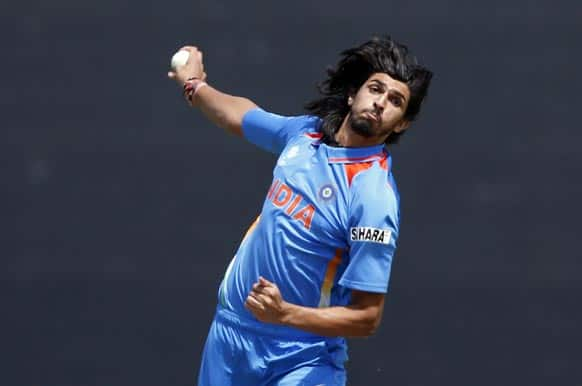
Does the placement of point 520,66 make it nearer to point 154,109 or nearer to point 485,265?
point 485,265

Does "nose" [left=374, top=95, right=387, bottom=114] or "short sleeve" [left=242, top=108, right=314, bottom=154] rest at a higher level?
"nose" [left=374, top=95, right=387, bottom=114]

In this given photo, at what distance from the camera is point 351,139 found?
4469 mm

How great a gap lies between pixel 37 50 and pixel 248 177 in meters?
1.12

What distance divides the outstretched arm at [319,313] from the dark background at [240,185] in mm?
2138

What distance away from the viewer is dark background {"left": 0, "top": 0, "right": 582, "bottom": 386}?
6.38 m

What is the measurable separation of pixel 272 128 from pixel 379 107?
1.56ft

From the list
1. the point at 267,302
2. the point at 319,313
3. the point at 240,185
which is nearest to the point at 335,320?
the point at 319,313

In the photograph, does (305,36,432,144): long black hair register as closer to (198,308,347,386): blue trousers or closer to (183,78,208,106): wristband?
(183,78,208,106): wristband

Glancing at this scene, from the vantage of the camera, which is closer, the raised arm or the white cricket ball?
the raised arm

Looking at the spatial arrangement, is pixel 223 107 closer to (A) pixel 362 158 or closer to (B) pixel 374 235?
(A) pixel 362 158

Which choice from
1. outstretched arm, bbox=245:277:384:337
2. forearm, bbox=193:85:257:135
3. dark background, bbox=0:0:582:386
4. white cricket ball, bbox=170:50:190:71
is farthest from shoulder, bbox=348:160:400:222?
dark background, bbox=0:0:582:386

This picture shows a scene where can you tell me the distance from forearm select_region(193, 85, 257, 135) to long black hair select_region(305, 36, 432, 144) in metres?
0.24

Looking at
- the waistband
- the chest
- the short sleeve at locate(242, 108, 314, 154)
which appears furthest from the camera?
the short sleeve at locate(242, 108, 314, 154)

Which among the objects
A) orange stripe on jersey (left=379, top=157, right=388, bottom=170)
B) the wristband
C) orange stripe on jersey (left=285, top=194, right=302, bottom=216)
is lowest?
orange stripe on jersey (left=285, top=194, right=302, bottom=216)
